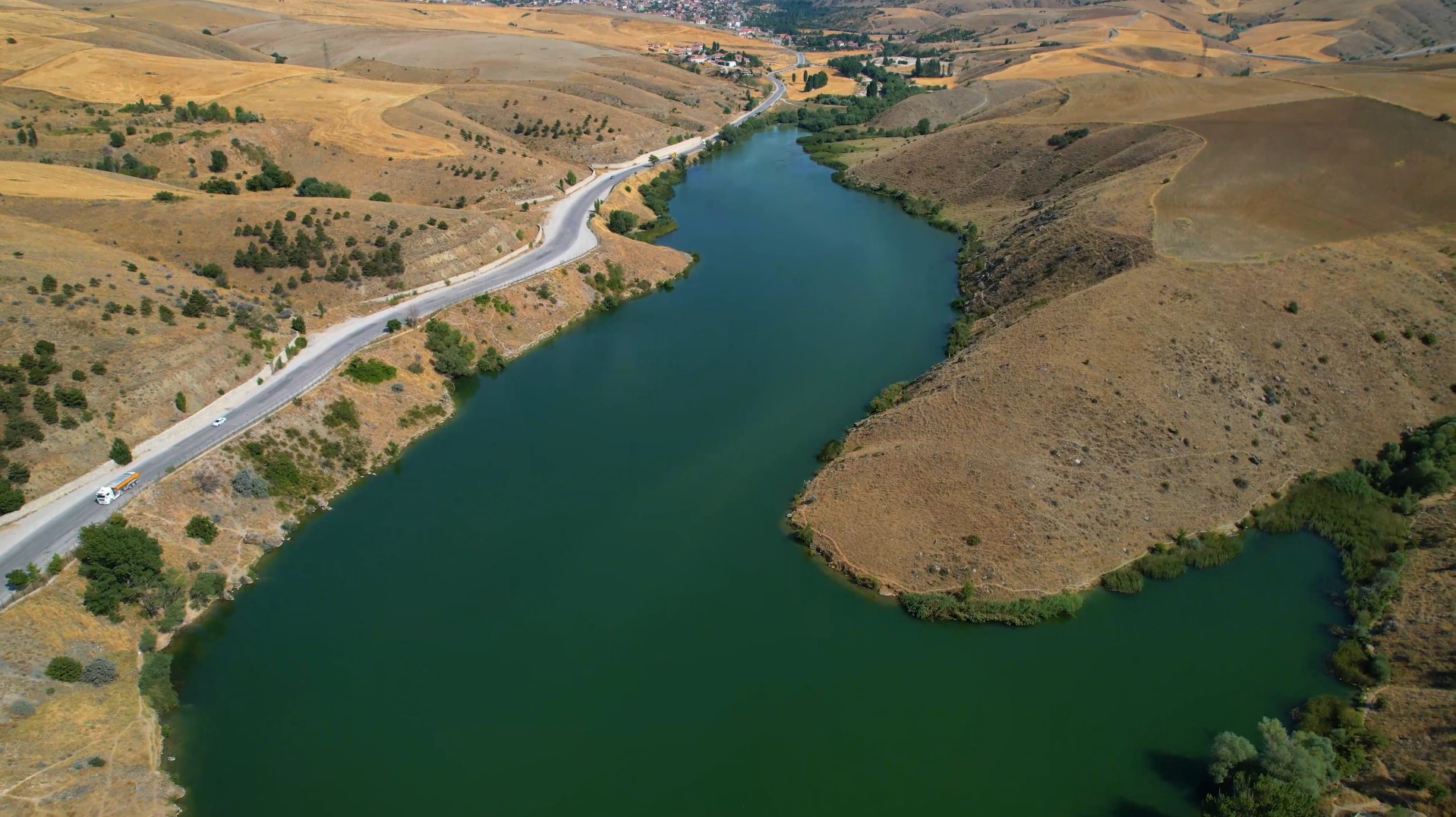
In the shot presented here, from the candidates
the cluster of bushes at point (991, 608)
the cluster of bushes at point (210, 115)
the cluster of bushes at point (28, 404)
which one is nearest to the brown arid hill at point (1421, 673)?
the cluster of bushes at point (991, 608)

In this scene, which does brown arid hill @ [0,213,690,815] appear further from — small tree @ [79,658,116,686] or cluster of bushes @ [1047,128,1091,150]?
cluster of bushes @ [1047,128,1091,150]

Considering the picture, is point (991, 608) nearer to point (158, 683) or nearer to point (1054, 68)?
point (158, 683)

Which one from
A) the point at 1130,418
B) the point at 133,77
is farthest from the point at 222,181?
the point at 1130,418

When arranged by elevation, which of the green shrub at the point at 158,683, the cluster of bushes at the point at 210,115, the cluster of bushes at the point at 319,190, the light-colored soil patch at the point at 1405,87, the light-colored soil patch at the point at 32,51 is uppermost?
the light-colored soil patch at the point at 32,51

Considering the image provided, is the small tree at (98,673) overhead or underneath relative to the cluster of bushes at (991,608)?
overhead

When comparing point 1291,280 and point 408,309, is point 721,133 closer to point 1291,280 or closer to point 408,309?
point 408,309

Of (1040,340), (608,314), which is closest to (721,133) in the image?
(608,314)

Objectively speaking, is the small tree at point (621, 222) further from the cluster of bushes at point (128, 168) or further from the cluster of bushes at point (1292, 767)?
the cluster of bushes at point (1292, 767)
